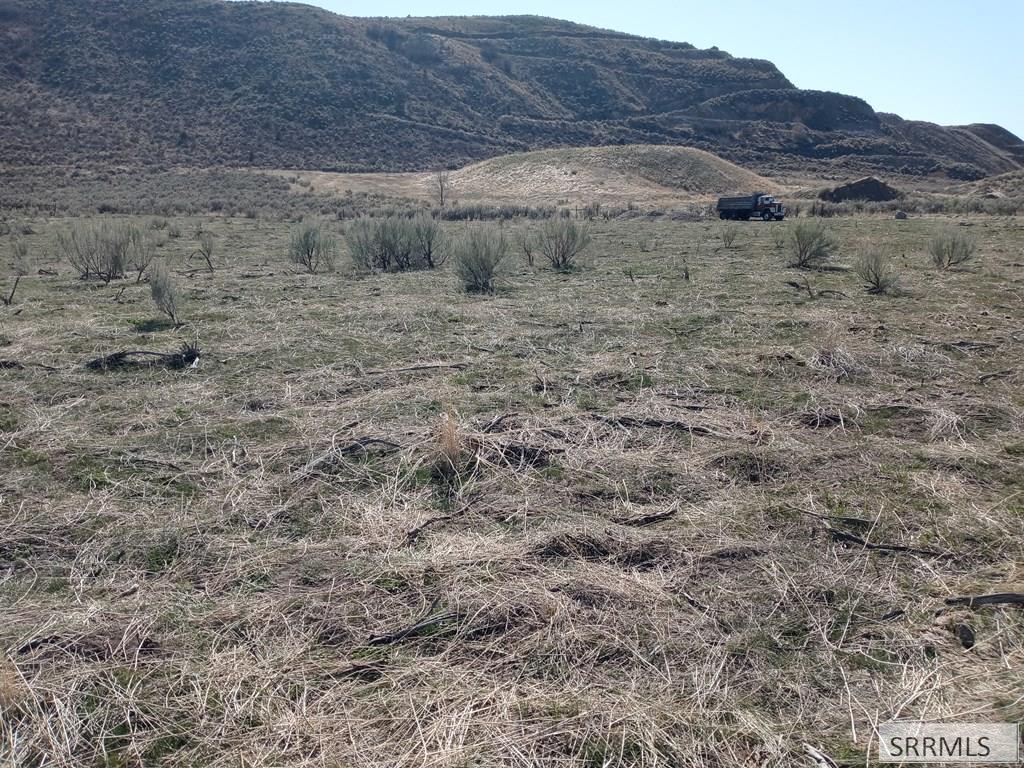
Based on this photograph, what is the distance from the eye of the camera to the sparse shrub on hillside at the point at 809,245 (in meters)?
14.5

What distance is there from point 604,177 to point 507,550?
49.3 m

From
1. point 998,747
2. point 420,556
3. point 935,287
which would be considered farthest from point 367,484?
point 935,287

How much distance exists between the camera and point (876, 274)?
37.3 ft

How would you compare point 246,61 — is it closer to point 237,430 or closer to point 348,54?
point 348,54

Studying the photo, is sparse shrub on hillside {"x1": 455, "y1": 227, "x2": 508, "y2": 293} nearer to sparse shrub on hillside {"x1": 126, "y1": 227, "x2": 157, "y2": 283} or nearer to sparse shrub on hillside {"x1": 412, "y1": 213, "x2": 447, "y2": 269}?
sparse shrub on hillside {"x1": 412, "y1": 213, "x2": 447, "y2": 269}

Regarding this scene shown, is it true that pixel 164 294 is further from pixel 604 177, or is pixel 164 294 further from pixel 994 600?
pixel 604 177

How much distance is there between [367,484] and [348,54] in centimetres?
7799

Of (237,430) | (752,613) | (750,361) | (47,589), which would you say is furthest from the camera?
(750,361)

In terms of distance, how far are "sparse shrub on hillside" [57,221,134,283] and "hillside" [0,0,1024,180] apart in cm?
3904

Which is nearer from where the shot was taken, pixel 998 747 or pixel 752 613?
pixel 998 747

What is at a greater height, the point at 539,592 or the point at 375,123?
the point at 375,123

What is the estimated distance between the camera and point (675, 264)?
15.4 metres

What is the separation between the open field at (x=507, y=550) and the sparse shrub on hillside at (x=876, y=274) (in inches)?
140

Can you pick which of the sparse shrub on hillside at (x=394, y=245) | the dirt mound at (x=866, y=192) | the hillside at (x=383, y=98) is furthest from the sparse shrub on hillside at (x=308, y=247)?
the hillside at (x=383, y=98)
